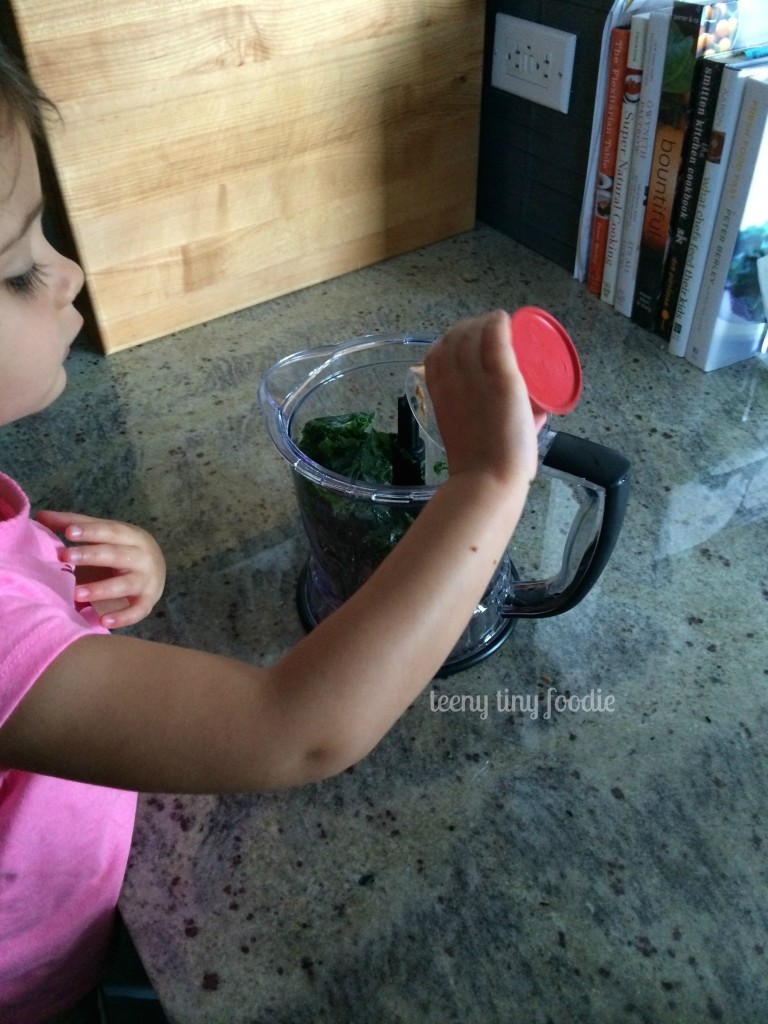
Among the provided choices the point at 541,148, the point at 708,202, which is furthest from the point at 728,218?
the point at 541,148

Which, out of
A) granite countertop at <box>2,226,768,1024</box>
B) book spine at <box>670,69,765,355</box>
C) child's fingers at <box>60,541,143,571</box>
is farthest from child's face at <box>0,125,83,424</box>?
book spine at <box>670,69,765,355</box>

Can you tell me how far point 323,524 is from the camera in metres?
0.56

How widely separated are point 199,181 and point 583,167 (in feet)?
1.44

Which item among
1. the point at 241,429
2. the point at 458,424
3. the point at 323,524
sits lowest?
the point at 241,429

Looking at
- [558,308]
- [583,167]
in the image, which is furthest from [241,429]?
[583,167]

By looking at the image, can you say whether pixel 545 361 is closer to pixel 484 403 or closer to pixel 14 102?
pixel 484 403

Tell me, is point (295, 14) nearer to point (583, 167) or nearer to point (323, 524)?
point (583, 167)

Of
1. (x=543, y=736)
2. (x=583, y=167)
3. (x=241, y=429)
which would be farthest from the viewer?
(x=583, y=167)

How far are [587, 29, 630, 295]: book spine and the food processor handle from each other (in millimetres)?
528

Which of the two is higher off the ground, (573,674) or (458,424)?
(458,424)

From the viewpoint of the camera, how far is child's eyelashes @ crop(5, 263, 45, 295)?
431mm

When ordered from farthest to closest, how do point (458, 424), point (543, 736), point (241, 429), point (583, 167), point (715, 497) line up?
point (583, 167), point (241, 429), point (715, 497), point (543, 736), point (458, 424)

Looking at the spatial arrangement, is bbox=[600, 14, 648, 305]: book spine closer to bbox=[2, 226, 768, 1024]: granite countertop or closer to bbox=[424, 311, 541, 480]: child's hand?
bbox=[2, 226, 768, 1024]: granite countertop

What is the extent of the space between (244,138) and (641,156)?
1.36 ft
